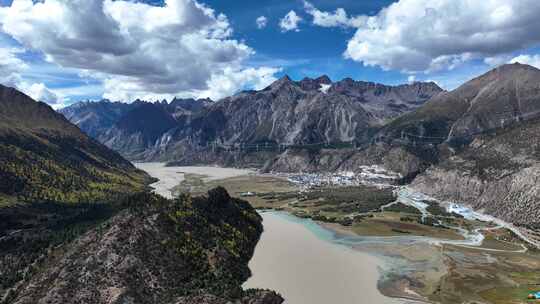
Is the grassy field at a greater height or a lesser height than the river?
greater

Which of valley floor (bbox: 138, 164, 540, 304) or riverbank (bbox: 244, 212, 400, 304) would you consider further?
valley floor (bbox: 138, 164, 540, 304)

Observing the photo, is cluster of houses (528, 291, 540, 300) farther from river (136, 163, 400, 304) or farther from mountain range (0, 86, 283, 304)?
mountain range (0, 86, 283, 304)

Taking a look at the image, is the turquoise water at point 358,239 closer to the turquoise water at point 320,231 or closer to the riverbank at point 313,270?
the turquoise water at point 320,231

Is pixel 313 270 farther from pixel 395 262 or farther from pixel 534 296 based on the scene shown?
pixel 534 296

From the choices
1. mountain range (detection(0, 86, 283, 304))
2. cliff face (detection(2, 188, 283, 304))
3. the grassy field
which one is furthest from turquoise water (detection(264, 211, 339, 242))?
cliff face (detection(2, 188, 283, 304))

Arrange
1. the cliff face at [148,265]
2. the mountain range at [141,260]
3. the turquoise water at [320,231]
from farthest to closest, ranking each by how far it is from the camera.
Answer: the turquoise water at [320,231], the mountain range at [141,260], the cliff face at [148,265]

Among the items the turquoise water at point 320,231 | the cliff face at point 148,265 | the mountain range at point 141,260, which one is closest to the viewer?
the cliff face at point 148,265

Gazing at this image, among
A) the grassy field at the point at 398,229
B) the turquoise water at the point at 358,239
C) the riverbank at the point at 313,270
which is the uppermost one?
the grassy field at the point at 398,229

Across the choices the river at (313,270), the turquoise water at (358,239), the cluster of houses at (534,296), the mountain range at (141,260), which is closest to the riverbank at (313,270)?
the river at (313,270)
